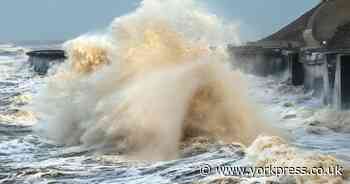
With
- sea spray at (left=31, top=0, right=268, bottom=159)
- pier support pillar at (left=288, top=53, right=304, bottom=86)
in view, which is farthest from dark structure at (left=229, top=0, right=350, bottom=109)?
sea spray at (left=31, top=0, right=268, bottom=159)

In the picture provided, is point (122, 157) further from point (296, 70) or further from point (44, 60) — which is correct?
point (44, 60)

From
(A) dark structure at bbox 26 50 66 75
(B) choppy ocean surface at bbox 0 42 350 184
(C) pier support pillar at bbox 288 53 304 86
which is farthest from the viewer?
(A) dark structure at bbox 26 50 66 75

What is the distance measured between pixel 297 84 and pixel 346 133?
13470 millimetres

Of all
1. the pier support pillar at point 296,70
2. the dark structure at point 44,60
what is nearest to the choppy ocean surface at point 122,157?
the pier support pillar at point 296,70

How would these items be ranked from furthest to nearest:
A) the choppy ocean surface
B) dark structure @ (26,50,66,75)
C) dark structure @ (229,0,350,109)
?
dark structure @ (26,50,66,75) < dark structure @ (229,0,350,109) < the choppy ocean surface

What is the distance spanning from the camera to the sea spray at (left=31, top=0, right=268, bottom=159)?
13.5 m

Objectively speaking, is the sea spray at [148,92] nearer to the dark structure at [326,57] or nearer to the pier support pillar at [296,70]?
the dark structure at [326,57]

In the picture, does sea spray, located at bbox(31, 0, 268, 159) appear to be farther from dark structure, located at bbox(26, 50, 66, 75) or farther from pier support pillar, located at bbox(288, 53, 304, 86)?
dark structure, located at bbox(26, 50, 66, 75)

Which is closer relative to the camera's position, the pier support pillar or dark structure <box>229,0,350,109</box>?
dark structure <box>229,0,350,109</box>

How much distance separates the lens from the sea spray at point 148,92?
44.2 ft

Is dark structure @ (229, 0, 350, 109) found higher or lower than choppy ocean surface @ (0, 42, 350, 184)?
higher

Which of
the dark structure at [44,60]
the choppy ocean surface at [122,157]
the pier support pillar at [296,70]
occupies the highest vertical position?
the dark structure at [44,60]

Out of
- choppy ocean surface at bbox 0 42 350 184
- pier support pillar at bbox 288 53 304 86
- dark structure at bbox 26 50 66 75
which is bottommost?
choppy ocean surface at bbox 0 42 350 184

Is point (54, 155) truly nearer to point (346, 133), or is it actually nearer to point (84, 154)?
point (84, 154)
